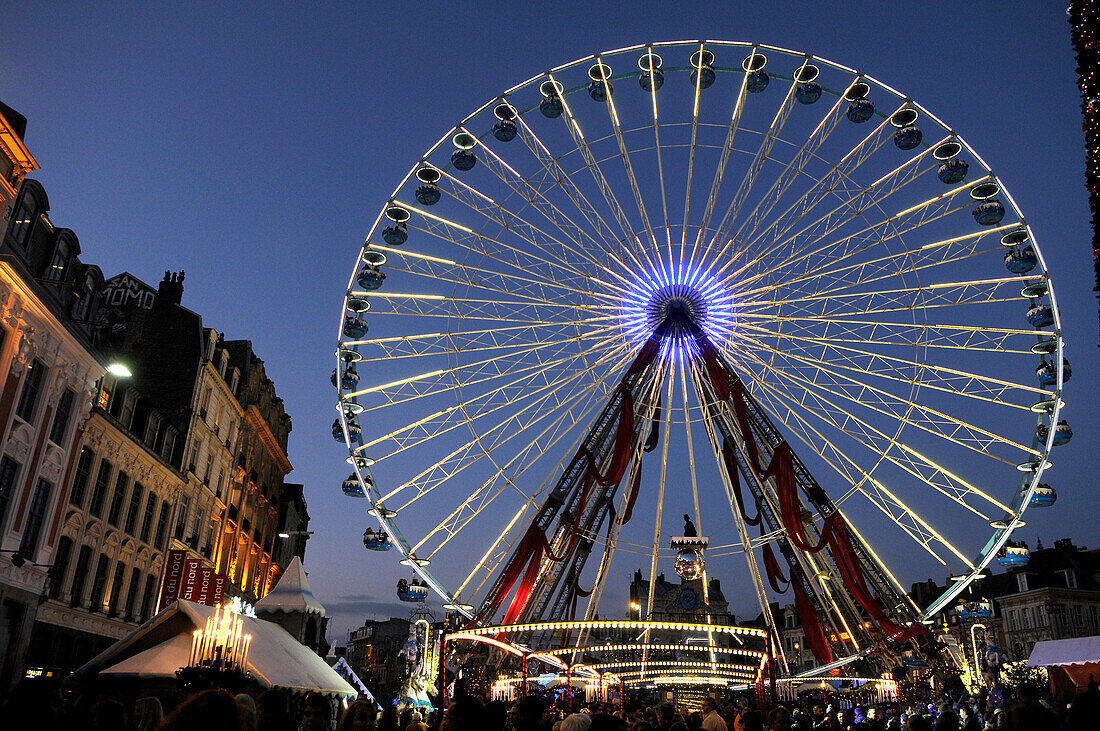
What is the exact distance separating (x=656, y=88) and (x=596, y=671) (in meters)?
25.6

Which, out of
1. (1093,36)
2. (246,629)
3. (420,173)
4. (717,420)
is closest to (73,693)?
(246,629)

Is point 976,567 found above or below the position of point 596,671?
above

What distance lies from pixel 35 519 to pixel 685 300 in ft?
64.3

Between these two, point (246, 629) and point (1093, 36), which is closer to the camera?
point (1093, 36)

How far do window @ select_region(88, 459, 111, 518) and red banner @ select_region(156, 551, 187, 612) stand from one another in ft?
13.4

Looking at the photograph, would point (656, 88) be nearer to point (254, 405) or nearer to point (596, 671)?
point (596, 671)

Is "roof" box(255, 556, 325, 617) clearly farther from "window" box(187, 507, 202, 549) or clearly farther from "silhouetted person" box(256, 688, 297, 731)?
"silhouetted person" box(256, 688, 297, 731)

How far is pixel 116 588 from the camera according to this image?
97.2 ft

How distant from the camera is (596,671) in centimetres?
3866

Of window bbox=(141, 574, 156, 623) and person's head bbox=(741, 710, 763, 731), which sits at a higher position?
window bbox=(141, 574, 156, 623)

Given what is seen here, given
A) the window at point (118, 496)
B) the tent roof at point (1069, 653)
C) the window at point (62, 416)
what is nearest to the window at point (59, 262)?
the window at point (62, 416)

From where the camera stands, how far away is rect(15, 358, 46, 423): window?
21.9 metres

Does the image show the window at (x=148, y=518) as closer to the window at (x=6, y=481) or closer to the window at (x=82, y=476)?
the window at (x=82, y=476)

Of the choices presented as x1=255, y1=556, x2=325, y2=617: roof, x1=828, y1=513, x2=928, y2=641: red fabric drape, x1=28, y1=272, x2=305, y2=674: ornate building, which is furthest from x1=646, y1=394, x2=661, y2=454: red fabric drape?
x1=28, y1=272, x2=305, y2=674: ornate building
